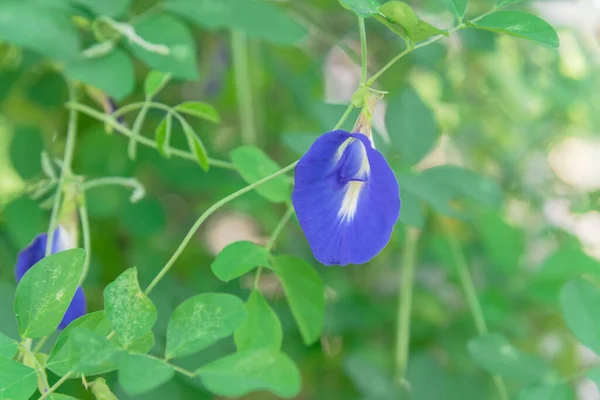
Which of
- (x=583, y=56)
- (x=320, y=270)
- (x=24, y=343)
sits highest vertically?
(x=24, y=343)

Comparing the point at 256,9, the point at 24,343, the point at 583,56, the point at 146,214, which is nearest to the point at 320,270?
the point at 146,214

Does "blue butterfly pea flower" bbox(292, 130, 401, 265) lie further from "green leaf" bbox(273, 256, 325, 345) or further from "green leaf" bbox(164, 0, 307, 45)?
"green leaf" bbox(164, 0, 307, 45)

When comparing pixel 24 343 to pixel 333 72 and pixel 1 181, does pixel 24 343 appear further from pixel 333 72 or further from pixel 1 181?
pixel 333 72

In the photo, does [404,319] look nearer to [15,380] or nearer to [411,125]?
[411,125]

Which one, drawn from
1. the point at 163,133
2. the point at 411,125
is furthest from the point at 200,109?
the point at 411,125

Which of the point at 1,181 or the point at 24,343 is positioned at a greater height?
the point at 24,343

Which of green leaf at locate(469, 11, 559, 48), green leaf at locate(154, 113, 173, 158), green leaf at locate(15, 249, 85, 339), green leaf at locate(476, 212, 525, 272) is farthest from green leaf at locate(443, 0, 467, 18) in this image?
green leaf at locate(476, 212, 525, 272)
